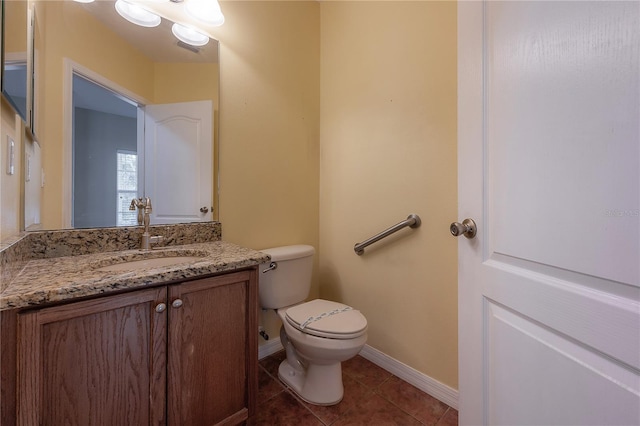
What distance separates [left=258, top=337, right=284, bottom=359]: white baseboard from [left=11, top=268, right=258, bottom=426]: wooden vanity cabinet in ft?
1.96

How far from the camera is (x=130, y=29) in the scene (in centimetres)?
126

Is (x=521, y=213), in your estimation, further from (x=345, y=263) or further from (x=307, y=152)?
(x=307, y=152)

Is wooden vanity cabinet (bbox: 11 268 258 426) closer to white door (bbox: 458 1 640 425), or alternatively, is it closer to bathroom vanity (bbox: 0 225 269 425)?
bathroom vanity (bbox: 0 225 269 425)

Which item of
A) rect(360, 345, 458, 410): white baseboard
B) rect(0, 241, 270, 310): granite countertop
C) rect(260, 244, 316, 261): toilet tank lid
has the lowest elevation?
rect(360, 345, 458, 410): white baseboard

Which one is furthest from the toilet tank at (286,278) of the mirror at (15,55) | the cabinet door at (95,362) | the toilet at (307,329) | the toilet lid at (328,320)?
the mirror at (15,55)

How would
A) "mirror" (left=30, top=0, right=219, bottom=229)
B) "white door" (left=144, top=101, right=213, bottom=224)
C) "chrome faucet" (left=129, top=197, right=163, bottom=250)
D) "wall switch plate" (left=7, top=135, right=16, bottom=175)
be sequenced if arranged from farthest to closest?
1. "white door" (left=144, top=101, right=213, bottom=224)
2. "chrome faucet" (left=129, top=197, right=163, bottom=250)
3. "mirror" (left=30, top=0, right=219, bottom=229)
4. "wall switch plate" (left=7, top=135, right=16, bottom=175)

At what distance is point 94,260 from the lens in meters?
1.00

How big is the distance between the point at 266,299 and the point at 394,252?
0.81 metres

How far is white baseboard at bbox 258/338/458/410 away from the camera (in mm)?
1292

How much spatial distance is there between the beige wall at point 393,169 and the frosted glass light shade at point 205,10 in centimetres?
82

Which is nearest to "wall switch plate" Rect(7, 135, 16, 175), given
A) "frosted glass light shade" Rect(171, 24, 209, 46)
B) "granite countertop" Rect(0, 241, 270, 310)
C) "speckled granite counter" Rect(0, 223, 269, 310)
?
"speckled granite counter" Rect(0, 223, 269, 310)

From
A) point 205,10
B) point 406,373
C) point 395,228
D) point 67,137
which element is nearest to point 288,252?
point 395,228

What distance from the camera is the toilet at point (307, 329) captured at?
1.21 metres

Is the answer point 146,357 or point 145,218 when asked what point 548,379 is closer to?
point 146,357
